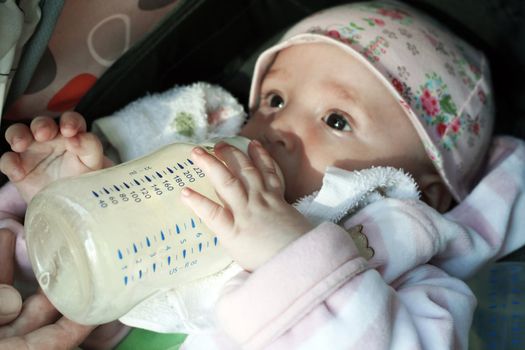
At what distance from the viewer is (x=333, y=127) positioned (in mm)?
1195

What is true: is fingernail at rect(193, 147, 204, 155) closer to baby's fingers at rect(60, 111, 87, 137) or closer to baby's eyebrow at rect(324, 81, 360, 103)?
baby's fingers at rect(60, 111, 87, 137)

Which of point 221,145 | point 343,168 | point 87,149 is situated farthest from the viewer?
point 343,168

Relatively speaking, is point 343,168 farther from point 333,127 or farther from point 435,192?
point 435,192

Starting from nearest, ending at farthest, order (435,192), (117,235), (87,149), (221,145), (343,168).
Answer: (117,235)
(221,145)
(87,149)
(343,168)
(435,192)

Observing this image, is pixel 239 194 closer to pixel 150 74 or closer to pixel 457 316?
pixel 457 316

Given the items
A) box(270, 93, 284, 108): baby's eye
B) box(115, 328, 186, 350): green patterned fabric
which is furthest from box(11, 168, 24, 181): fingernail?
box(270, 93, 284, 108): baby's eye

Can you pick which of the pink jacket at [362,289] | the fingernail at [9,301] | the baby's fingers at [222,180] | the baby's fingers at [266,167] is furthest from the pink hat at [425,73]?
the fingernail at [9,301]

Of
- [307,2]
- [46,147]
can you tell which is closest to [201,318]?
[46,147]

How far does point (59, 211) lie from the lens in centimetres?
85

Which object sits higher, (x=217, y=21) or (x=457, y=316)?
(x=217, y=21)

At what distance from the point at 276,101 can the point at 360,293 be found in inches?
20.9

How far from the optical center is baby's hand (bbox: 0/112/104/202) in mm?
1024

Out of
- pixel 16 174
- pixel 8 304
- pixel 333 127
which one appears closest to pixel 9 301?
pixel 8 304

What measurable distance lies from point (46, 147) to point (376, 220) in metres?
0.53
